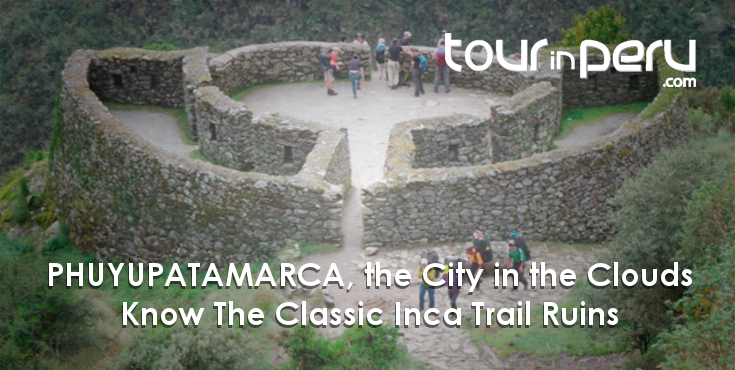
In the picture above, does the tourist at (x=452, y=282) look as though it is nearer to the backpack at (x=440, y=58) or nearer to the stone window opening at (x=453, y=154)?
the stone window opening at (x=453, y=154)

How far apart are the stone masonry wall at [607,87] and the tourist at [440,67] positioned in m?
2.94

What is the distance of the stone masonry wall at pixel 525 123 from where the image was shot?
24.8m

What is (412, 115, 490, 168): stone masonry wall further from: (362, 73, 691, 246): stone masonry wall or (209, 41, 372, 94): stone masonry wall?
(209, 41, 372, 94): stone masonry wall

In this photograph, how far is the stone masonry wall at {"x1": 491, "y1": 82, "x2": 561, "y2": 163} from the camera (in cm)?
2475

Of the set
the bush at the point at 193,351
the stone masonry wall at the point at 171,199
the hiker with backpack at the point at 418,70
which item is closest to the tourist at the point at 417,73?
the hiker with backpack at the point at 418,70

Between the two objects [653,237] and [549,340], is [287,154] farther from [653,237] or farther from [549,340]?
[653,237]

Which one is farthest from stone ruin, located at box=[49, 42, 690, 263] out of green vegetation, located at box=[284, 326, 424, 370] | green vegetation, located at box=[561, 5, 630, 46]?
green vegetation, located at box=[561, 5, 630, 46]

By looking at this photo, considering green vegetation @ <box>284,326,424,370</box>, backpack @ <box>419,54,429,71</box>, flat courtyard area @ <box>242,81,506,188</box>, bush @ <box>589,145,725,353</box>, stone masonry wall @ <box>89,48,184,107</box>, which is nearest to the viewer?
green vegetation @ <box>284,326,424,370</box>

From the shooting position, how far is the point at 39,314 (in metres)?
18.1

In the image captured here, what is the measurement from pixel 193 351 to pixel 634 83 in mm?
16724

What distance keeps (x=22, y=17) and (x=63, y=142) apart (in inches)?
1859

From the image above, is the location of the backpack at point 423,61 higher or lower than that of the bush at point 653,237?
higher

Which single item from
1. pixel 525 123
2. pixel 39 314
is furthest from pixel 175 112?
pixel 39 314

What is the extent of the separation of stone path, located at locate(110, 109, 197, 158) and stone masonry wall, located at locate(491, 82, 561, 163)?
24.5 feet
